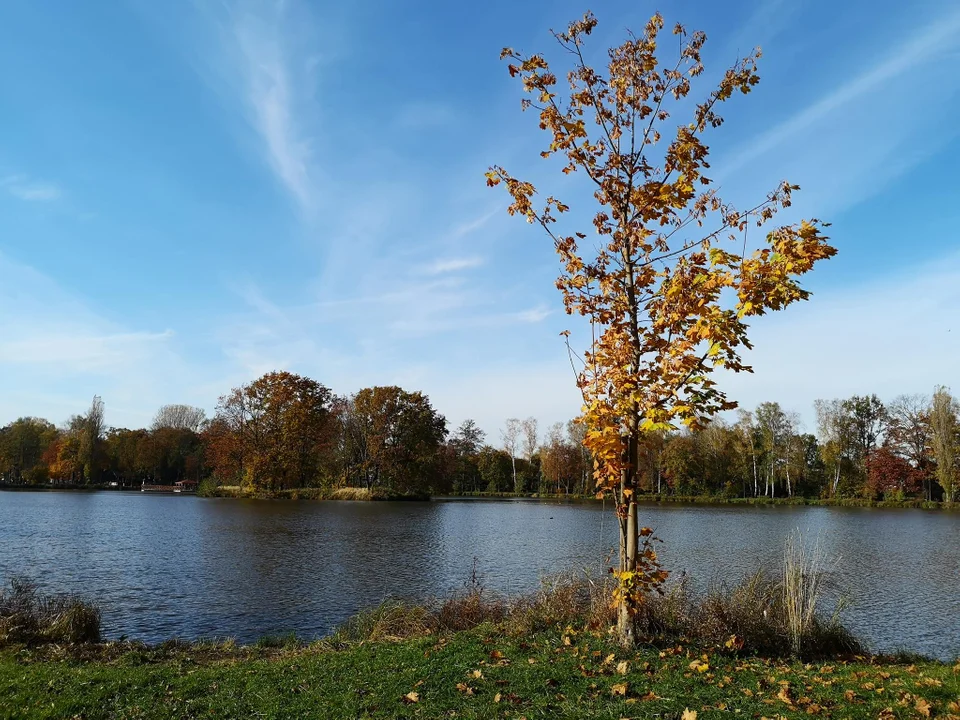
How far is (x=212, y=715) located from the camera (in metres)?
6.00

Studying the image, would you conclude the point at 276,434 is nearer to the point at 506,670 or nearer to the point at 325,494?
Answer: the point at 325,494

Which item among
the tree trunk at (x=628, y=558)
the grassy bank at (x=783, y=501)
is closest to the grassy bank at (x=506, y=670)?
the tree trunk at (x=628, y=558)

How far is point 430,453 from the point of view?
61.3 meters

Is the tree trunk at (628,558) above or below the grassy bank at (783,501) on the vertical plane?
above

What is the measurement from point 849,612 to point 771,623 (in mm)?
6568

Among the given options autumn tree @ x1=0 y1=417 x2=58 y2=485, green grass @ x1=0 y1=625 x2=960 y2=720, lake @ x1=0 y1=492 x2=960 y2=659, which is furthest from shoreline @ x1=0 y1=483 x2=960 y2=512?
green grass @ x1=0 y1=625 x2=960 y2=720

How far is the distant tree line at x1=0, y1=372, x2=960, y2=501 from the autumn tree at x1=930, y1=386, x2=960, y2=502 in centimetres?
12

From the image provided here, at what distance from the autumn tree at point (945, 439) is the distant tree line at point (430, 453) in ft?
0.41

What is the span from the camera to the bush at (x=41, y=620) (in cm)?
1002

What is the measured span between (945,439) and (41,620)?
231 ft

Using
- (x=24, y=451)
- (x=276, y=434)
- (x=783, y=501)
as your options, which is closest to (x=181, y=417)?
(x=24, y=451)

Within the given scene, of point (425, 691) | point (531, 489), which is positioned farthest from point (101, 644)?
point (531, 489)

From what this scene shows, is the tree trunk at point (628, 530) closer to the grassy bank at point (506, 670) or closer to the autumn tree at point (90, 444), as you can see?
the grassy bank at point (506, 670)

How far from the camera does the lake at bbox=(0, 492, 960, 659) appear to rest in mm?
13312
